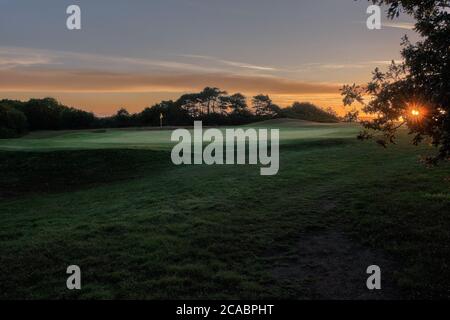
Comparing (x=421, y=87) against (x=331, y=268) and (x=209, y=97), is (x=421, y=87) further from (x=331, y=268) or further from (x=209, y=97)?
Result: (x=209, y=97)

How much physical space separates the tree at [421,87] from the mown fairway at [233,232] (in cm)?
324

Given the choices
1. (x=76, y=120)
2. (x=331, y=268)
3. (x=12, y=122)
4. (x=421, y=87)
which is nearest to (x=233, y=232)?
(x=331, y=268)

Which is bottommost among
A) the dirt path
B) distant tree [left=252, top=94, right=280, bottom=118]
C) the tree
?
the dirt path

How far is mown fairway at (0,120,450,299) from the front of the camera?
34.9 feet

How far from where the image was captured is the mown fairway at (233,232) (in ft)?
34.9

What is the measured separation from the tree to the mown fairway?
10.6 feet

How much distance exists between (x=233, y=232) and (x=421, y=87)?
7070 millimetres

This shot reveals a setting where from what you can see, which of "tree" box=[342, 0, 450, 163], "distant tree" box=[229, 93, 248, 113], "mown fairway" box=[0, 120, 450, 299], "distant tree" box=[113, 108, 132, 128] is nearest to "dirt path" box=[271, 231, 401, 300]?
"mown fairway" box=[0, 120, 450, 299]

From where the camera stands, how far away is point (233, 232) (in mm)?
14344

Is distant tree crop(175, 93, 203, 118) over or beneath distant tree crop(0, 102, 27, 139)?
over

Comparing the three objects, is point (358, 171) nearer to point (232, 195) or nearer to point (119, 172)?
point (232, 195)

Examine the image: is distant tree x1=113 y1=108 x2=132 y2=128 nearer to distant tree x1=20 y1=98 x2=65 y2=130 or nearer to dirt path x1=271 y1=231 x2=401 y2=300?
distant tree x1=20 y1=98 x2=65 y2=130

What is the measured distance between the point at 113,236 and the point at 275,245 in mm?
5248
